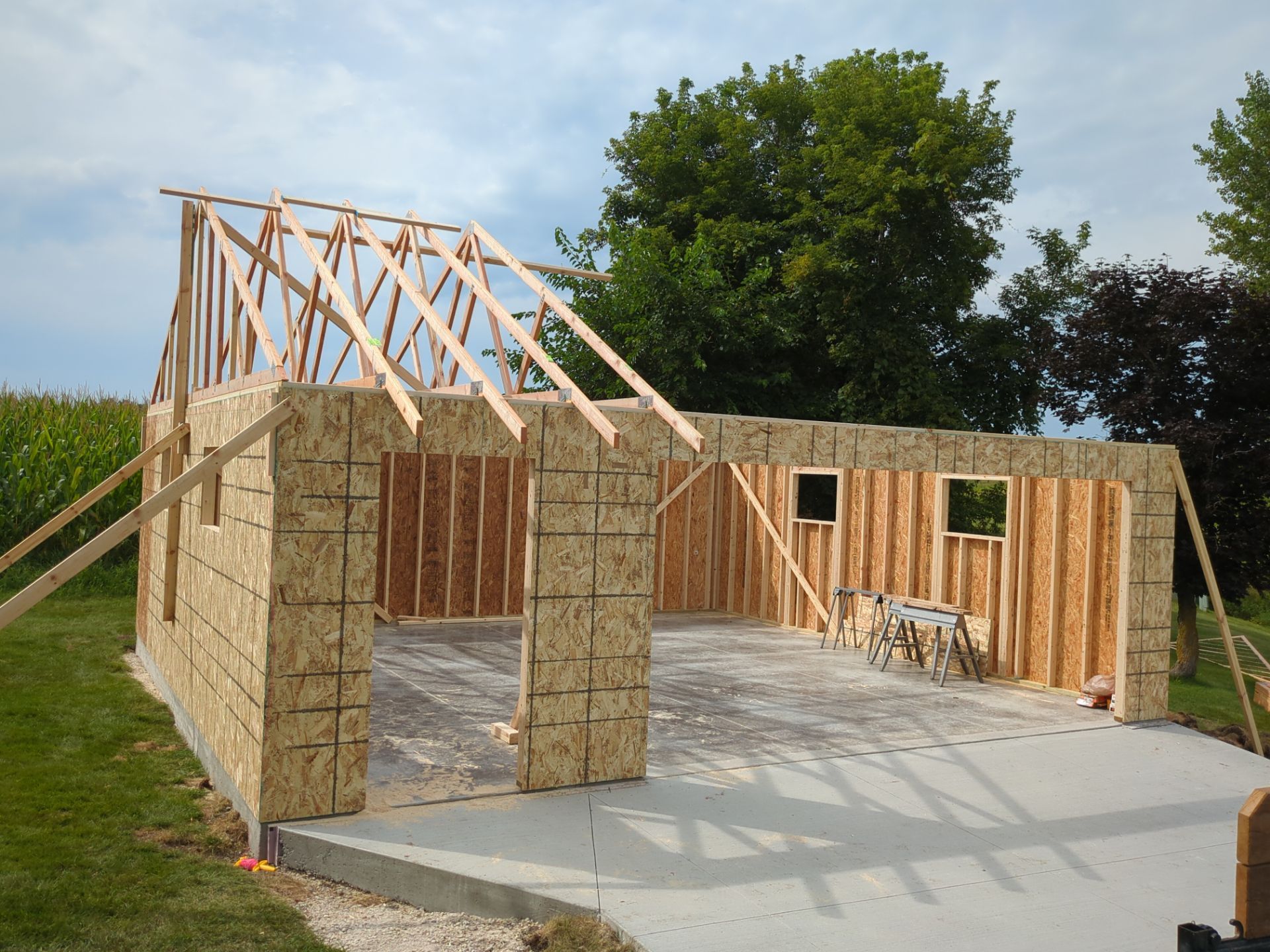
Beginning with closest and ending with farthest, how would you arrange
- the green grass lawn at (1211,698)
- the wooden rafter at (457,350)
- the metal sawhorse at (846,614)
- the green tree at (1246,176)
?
the wooden rafter at (457,350) → the green grass lawn at (1211,698) → the metal sawhorse at (846,614) → the green tree at (1246,176)

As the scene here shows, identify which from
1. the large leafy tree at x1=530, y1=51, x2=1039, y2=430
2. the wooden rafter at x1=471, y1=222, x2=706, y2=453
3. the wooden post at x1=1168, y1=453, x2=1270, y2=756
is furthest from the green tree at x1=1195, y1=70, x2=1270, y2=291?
the wooden rafter at x1=471, y1=222, x2=706, y2=453

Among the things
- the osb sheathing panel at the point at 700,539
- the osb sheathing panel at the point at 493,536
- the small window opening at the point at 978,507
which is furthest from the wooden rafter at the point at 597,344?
the small window opening at the point at 978,507

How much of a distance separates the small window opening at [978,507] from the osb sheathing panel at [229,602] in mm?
15640

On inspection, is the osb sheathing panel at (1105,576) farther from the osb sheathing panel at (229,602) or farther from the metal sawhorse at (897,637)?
the osb sheathing panel at (229,602)

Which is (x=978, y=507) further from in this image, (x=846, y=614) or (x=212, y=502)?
(x=212, y=502)

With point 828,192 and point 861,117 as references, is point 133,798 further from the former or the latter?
point 861,117

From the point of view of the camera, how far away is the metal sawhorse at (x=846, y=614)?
13.4 metres

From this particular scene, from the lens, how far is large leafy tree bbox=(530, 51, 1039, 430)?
2028cm

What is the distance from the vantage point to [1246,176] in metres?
24.3

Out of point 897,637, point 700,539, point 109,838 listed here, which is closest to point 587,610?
point 109,838

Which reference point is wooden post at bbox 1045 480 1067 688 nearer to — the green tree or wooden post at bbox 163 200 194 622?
wooden post at bbox 163 200 194 622

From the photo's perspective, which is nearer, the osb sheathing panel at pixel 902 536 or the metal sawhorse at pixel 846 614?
the osb sheathing panel at pixel 902 536

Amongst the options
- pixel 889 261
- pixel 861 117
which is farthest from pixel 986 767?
pixel 861 117

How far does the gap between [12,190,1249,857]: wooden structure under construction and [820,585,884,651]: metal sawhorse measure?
333 mm
